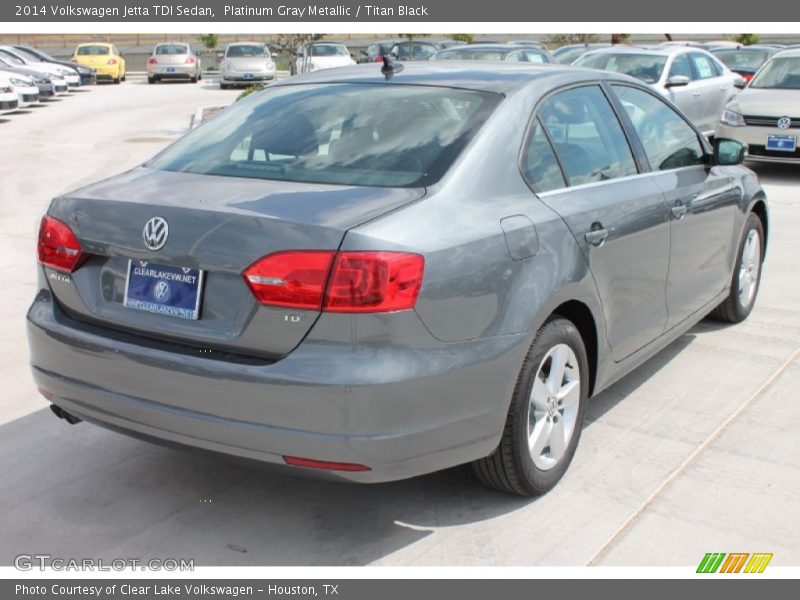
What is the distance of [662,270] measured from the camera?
15.1 ft

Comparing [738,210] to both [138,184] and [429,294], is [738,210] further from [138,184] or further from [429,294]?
[138,184]

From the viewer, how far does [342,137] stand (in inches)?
150

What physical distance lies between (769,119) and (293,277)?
10708 millimetres

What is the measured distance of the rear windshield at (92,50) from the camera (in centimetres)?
3625

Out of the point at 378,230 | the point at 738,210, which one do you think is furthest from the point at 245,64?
the point at 378,230

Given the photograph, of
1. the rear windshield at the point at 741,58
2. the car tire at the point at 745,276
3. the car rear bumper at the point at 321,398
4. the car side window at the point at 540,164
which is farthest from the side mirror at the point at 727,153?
the rear windshield at the point at 741,58

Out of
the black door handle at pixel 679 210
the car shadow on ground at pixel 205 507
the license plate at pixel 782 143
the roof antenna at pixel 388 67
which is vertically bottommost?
the car shadow on ground at pixel 205 507

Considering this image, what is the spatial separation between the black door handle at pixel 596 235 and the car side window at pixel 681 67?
1120 centimetres

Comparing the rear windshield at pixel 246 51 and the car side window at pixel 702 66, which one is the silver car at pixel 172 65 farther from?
the car side window at pixel 702 66

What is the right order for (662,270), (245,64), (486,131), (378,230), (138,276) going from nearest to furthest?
(378,230) → (138,276) → (486,131) → (662,270) → (245,64)

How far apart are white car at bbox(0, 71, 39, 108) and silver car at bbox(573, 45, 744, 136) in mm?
14042

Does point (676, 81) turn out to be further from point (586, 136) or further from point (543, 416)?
point (543, 416)

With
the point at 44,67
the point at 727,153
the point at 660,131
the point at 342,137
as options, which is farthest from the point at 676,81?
the point at 44,67

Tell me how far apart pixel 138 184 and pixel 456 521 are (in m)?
1.75
